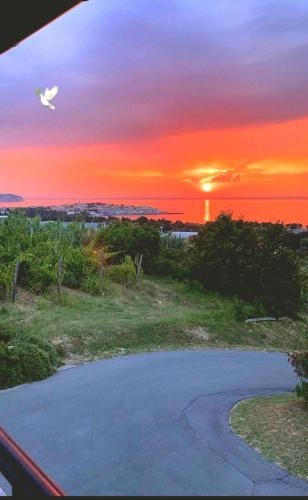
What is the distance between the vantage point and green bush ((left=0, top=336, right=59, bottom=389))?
7867mm

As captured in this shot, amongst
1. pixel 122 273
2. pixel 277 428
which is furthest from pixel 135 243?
pixel 277 428

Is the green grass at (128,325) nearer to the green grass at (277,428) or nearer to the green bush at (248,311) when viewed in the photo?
the green bush at (248,311)

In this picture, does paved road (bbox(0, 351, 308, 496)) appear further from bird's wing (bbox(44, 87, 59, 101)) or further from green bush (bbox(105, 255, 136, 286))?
green bush (bbox(105, 255, 136, 286))

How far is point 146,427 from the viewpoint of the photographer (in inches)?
246

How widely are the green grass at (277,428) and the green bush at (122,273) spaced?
9.82 meters

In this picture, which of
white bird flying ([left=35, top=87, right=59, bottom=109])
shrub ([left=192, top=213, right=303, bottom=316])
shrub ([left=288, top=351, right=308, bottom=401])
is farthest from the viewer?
shrub ([left=192, top=213, right=303, bottom=316])

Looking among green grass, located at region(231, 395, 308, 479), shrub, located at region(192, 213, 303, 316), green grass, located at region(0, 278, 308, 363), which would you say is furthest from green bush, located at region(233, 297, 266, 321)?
green grass, located at region(231, 395, 308, 479)

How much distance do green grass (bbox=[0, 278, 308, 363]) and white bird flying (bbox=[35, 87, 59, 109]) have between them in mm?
8056

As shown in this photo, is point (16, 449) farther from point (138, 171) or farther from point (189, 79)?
point (138, 171)

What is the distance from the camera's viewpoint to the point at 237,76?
1056 centimetres

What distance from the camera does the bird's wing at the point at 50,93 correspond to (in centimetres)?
188

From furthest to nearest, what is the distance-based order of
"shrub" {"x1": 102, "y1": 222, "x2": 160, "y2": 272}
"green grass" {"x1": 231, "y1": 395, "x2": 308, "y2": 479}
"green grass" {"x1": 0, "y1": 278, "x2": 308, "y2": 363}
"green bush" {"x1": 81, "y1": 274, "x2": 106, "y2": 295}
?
"shrub" {"x1": 102, "y1": 222, "x2": 160, "y2": 272} → "green bush" {"x1": 81, "y1": 274, "x2": 106, "y2": 295} → "green grass" {"x1": 0, "y1": 278, "x2": 308, "y2": 363} → "green grass" {"x1": 231, "y1": 395, "x2": 308, "y2": 479}

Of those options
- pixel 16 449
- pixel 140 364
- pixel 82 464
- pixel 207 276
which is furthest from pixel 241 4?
pixel 207 276

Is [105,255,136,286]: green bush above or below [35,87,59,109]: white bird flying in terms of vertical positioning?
below
